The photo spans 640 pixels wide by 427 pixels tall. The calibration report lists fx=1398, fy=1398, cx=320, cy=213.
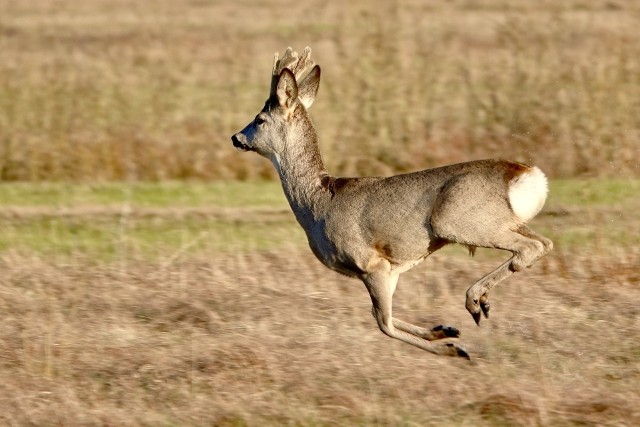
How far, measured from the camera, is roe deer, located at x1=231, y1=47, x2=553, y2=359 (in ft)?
25.8

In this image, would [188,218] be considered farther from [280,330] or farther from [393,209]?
[393,209]

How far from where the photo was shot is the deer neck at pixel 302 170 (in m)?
8.52

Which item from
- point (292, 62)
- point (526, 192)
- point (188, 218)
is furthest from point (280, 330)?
point (188, 218)

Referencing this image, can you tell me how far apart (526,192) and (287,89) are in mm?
1653

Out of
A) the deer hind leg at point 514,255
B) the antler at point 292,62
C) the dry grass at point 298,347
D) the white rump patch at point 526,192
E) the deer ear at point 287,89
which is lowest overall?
the dry grass at point 298,347

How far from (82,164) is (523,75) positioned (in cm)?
568

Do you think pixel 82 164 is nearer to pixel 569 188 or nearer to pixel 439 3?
pixel 569 188

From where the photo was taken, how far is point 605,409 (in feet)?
24.5

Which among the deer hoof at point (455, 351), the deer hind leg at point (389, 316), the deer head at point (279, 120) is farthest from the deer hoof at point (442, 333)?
the deer head at point (279, 120)

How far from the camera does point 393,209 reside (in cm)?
811

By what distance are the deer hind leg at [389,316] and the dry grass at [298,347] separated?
156 mm

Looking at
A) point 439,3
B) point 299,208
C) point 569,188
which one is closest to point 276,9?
point 439,3

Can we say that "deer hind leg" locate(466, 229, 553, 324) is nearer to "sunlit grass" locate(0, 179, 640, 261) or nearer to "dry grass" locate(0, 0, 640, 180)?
"sunlit grass" locate(0, 179, 640, 261)

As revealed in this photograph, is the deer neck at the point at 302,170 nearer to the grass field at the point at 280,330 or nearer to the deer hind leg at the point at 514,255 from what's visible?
the grass field at the point at 280,330
